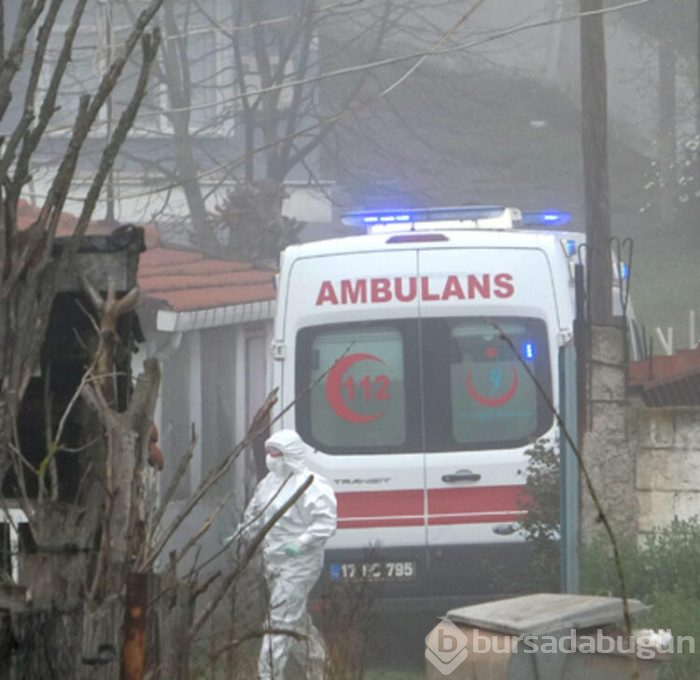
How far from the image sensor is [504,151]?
37938mm

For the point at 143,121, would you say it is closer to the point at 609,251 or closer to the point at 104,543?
the point at 609,251

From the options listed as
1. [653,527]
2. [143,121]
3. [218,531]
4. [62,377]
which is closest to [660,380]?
[653,527]

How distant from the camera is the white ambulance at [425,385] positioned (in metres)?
10.4

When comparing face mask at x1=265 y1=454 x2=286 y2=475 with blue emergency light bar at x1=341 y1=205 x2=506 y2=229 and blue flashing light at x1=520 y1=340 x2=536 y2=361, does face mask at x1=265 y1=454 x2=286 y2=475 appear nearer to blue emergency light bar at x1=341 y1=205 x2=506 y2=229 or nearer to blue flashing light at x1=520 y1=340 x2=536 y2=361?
blue flashing light at x1=520 y1=340 x2=536 y2=361

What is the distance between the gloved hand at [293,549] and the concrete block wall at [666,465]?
196 centimetres

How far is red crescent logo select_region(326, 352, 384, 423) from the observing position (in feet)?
35.1

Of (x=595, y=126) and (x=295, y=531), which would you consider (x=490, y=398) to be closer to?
(x=295, y=531)

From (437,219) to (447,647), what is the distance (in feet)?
19.2

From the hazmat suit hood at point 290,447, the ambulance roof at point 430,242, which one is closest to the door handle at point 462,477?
the hazmat suit hood at point 290,447

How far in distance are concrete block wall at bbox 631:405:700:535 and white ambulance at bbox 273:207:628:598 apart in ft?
1.89

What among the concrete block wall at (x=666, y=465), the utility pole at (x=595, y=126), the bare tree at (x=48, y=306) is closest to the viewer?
the bare tree at (x=48, y=306)

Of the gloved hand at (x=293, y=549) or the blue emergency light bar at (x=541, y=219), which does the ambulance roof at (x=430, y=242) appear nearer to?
the gloved hand at (x=293, y=549)

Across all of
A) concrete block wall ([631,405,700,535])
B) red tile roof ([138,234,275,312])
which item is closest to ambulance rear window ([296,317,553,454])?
concrete block wall ([631,405,700,535])

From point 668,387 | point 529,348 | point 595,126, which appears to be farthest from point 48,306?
point 595,126
